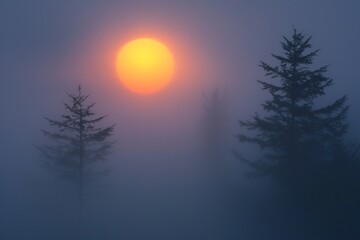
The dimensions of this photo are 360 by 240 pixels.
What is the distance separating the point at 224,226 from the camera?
30.2 meters

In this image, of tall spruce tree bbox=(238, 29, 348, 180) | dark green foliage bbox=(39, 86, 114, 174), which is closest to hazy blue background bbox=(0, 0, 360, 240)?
dark green foliage bbox=(39, 86, 114, 174)

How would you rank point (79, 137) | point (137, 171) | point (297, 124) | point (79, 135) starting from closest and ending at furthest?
point (297, 124) < point (79, 135) < point (79, 137) < point (137, 171)

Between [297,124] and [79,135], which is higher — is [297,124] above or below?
below

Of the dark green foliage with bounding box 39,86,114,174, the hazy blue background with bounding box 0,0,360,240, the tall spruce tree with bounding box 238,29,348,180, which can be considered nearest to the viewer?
the tall spruce tree with bounding box 238,29,348,180

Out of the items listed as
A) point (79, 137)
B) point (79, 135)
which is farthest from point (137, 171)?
point (79, 135)

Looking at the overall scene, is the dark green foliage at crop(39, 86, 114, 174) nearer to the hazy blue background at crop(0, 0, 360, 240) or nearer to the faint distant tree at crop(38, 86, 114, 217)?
the faint distant tree at crop(38, 86, 114, 217)

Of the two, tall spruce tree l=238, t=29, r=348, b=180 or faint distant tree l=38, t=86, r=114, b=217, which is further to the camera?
faint distant tree l=38, t=86, r=114, b=217

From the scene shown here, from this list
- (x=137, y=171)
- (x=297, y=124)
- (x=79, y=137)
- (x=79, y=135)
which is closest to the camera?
(x=297, y=124)

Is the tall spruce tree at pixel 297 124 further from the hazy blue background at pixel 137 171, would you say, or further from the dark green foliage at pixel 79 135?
the dark green foliage at pixel 79 135

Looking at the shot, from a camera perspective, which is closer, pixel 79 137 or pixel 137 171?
pixel 79 137

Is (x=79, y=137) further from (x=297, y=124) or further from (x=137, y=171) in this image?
(x=137, y=171)

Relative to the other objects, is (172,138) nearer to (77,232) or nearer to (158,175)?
(158,175)

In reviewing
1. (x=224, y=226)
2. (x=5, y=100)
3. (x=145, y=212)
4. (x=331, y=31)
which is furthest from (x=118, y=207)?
(x=331, y=31)

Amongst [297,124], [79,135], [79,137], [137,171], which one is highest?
[137,171]
